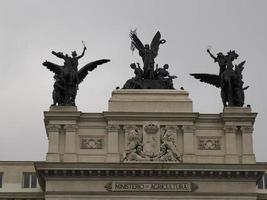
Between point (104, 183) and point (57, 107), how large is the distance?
5263mm

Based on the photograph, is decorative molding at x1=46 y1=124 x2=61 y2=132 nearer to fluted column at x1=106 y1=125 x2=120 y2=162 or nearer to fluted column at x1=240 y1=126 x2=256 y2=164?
fluted column at x1=106 y1=125 x2=120 y2=162

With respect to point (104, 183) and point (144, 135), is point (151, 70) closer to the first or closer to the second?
point (144, 135)

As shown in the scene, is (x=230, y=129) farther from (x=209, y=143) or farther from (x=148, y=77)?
(x=148, y=77)

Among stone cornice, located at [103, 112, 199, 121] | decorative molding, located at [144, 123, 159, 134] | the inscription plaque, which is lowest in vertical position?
the inscription plaque

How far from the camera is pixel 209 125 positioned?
4975cm

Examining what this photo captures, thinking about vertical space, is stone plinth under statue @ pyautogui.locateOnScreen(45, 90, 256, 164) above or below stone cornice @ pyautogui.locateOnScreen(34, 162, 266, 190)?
above

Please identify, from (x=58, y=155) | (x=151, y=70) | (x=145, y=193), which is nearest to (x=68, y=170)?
(x=58, y=155)

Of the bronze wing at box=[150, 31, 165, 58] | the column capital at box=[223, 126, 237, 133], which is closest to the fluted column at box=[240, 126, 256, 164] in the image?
the column capital at box=[223, 126, 237, 133]

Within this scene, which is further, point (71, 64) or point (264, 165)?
point (71, 64)

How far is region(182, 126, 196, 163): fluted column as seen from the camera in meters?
48.6

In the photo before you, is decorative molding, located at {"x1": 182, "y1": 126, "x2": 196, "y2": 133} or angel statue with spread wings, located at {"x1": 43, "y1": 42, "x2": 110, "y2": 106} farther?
angel statue with spread wings, located at {"x1": 43, "y1": 42, "x2": 110, "y2": 106}

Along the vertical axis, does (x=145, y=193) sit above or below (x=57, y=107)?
below

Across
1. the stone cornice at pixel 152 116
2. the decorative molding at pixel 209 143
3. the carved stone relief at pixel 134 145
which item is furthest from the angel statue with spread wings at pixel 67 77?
the decorative molding at pixel 209 143

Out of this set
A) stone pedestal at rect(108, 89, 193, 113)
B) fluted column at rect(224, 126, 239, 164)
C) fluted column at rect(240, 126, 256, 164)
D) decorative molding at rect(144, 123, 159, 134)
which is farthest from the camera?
stone pedestal at rect(108, 89, 193, 113)
